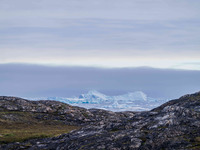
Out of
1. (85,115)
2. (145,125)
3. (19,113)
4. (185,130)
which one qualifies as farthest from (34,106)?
(185,130)

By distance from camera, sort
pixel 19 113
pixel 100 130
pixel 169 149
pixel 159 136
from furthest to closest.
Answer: pixel 19 113
pixel 100 130
pixel 159 136
pixel 169 149

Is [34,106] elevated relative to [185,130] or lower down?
lower down

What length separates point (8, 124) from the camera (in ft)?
273

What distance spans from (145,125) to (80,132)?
36.1 feet

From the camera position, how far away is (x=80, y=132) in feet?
137

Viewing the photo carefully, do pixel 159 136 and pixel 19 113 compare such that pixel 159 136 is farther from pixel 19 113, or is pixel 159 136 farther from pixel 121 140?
pixel 19 113

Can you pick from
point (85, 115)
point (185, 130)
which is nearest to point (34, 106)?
point (85, 115)

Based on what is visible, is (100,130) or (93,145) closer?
(93,145)

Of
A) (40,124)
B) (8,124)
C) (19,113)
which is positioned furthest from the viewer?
(19,113)

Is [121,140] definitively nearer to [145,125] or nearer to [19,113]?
[145,125]

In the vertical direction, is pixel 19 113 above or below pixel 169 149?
below

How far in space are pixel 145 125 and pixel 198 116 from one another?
8.62 metres

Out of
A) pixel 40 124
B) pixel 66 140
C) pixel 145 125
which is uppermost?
pixel 145 125

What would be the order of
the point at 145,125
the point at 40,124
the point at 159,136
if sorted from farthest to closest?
the point at 40,124, the point at 145,125, the point at 159,136
